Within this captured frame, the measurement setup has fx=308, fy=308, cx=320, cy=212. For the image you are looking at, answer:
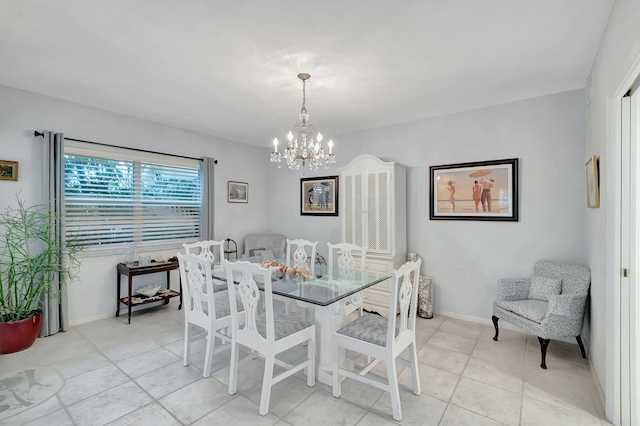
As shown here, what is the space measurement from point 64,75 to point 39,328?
100 inches

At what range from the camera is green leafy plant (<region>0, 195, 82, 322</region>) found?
3.02 m

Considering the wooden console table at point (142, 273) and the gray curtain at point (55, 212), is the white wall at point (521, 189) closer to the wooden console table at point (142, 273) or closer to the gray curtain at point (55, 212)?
the wooden console table at point (142, 273)

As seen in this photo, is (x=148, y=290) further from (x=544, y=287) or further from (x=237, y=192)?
(x=544, y=287)

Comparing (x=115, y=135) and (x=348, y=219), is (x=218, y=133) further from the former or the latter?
(x=348, y=219)

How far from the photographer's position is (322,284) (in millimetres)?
2658

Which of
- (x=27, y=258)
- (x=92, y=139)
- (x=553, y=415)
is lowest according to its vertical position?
(x=553, y=415)

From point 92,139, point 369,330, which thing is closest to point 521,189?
point 369,330

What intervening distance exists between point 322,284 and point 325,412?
93 centimetres

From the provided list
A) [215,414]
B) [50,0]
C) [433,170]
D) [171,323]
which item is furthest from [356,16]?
[171,323]

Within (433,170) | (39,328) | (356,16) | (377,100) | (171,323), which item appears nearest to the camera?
(356,16)

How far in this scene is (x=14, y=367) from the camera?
2.67 metres

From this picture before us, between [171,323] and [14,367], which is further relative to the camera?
[171,323]

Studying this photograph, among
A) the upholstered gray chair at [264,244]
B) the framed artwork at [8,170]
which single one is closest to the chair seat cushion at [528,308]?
the upholstered gray chair at [264,244]

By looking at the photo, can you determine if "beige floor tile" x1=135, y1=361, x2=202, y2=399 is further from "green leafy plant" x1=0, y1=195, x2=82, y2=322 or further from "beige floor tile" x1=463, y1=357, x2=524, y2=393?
"beige floor tile" x1=463, y1=357, x2=524, y2=393
